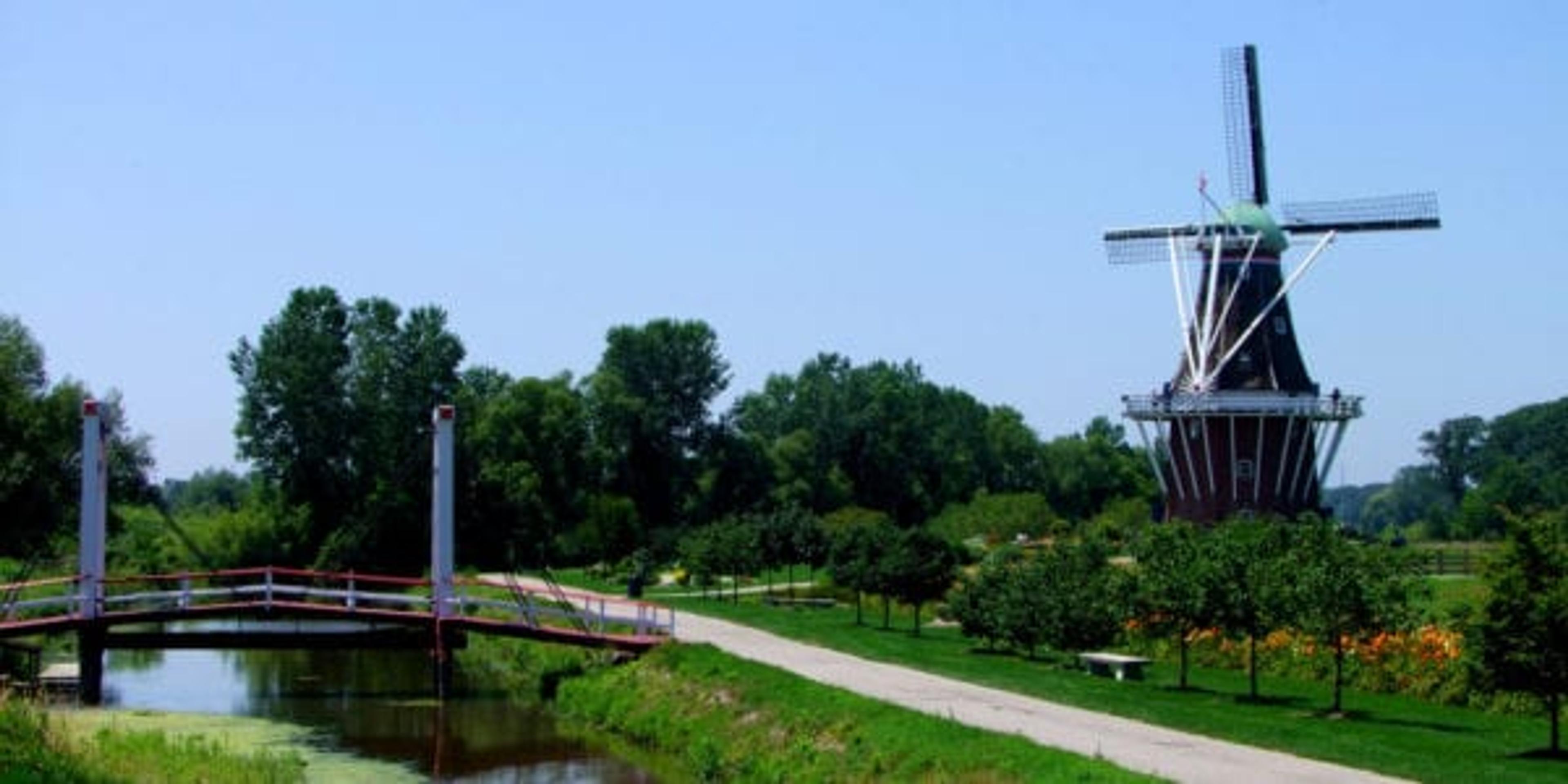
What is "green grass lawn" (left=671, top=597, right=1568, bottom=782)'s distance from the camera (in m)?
23.8

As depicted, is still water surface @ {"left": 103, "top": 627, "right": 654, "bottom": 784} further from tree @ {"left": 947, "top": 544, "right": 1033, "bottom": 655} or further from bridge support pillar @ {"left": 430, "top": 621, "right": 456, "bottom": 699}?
tree @ {"left": 947, "top": 544, "right": 1033, "bottom": 655}

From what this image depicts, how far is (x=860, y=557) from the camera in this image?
48781 mm

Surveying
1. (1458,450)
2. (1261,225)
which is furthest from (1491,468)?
(1261,225)

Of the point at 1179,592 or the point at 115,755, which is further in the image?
the point at 1179,592

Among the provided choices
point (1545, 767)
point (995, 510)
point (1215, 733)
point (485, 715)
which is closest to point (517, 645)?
point (485, 715)

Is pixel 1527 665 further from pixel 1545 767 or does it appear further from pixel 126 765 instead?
pixel 126 765

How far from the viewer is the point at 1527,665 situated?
26.0 meters

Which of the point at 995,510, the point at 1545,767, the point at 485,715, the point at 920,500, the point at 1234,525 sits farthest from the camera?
the point at 920,500

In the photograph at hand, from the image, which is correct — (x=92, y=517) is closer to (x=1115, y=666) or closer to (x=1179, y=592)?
(x=1115, y=666)

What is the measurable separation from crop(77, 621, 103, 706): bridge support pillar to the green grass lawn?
14.2 metres

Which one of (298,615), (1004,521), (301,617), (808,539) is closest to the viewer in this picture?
(298,615)

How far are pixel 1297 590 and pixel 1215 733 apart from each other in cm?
668

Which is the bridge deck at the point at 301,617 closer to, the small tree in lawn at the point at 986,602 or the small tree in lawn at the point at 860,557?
the small tree in lawn at the point at 986,602

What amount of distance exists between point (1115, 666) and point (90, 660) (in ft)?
66.2
